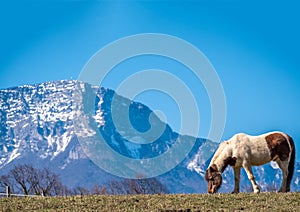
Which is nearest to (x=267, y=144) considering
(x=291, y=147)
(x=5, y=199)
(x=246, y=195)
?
(x=291, y=147)

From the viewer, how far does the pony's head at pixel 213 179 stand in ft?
98.9

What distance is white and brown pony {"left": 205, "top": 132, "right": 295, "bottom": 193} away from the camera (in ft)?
98.9

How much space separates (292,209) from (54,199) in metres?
9.45

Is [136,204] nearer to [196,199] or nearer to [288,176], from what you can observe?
[196,199]

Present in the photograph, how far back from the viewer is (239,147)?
3012 cm

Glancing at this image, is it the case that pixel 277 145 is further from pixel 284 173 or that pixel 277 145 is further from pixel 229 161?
pixel 229 161

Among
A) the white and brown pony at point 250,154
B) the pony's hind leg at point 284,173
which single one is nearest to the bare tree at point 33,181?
the white and brown pony at point 250,154

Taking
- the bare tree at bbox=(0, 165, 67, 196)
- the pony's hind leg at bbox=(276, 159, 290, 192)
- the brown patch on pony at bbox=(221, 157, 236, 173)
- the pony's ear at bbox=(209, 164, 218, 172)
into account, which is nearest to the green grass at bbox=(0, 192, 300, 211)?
the brown patch on pony at bbox=(221, 157, 236, 173)

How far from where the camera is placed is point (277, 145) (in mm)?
30500

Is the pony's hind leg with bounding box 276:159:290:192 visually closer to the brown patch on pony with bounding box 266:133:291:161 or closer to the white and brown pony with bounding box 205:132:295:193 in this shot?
the white and brown pony with bounding box 205:132:295:193

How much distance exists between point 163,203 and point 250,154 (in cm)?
691

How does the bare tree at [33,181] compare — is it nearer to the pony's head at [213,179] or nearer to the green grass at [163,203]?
the pony's head at [213,179]

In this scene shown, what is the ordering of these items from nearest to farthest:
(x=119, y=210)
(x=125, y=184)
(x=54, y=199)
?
(x=119, y=210) → (x=54, y=199) → (x=125, y=184)

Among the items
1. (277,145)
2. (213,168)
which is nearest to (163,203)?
(213,168)
